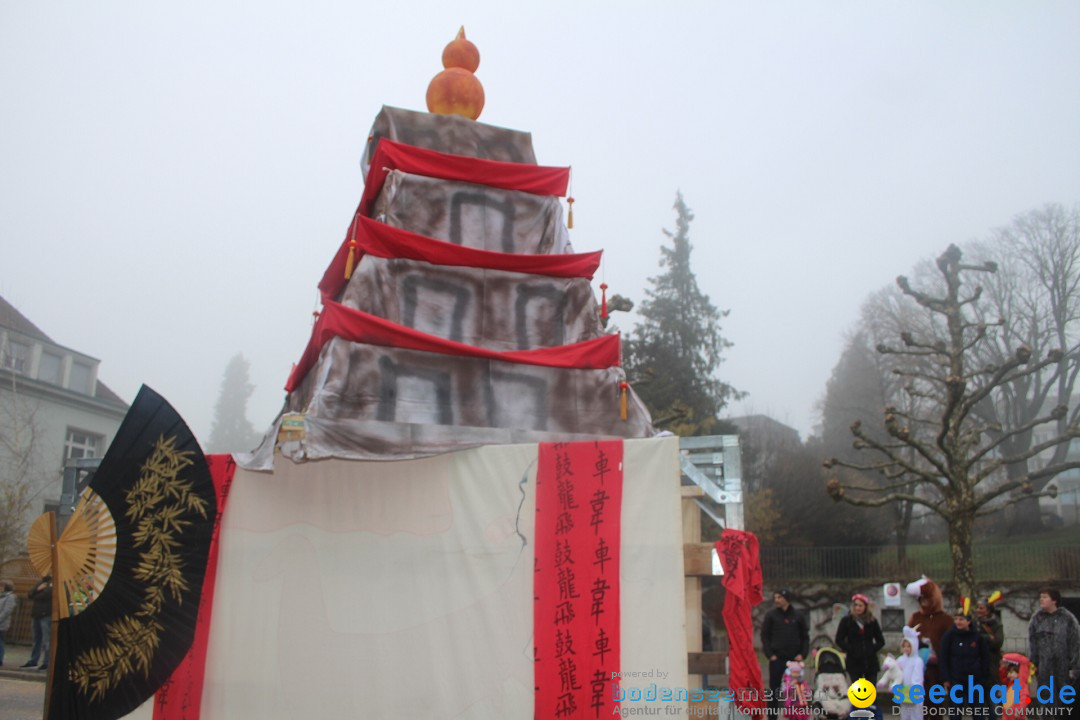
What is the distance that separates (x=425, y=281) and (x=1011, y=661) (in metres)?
7.53

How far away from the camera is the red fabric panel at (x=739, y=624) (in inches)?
293

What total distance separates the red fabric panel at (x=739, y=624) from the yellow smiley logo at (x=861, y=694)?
44.1 inches

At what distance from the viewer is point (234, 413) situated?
8381 cm

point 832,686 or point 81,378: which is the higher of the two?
point 81,378

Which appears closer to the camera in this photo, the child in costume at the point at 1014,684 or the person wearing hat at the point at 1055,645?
the child in costume at the point at 1014,684

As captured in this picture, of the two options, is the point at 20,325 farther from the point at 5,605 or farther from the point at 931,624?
the point at 931,624

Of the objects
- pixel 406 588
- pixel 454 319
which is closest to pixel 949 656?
pixel 406 588

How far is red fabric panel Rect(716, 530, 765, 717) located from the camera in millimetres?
7434

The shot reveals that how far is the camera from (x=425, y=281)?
9445 millimetres

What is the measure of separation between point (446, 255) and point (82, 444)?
26.4 m

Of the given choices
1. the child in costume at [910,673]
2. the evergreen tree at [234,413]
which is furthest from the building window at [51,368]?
the evergreen tree at [234,413]

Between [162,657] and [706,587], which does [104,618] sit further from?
[706,587]

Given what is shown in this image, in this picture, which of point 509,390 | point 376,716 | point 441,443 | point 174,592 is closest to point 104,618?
point 174,592

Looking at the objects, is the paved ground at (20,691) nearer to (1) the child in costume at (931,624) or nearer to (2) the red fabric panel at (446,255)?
(2) the red fabric panel at (446,255)
